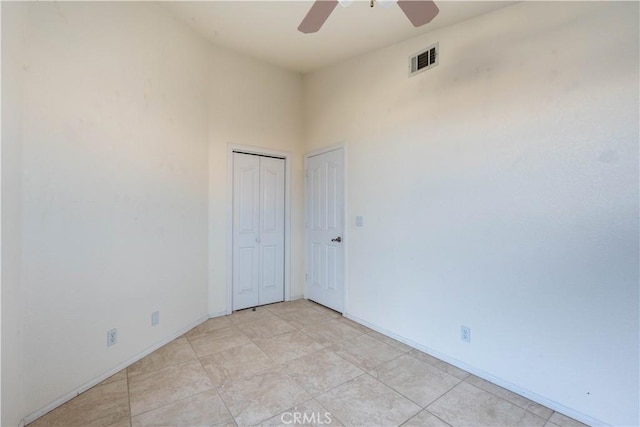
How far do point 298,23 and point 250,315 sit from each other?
3.17 meters

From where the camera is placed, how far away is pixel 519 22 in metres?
→ 2.00

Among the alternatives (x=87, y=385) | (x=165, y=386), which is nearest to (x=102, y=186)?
(x=87, y=385)

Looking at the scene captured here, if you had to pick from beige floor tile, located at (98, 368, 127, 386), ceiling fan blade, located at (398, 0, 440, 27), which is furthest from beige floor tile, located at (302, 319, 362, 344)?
ceiling fan blade, located at (398, 0, 440, 27)

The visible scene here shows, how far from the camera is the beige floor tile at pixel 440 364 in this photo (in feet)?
7.16

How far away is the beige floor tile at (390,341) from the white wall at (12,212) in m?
2.58

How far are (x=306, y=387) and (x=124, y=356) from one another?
147 cm

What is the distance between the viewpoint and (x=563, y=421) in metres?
1.71

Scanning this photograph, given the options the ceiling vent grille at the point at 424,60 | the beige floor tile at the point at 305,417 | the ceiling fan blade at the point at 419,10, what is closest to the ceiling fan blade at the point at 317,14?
the ceiling fan blade at the point at 419,10

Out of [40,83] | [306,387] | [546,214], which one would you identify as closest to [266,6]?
[40,83]

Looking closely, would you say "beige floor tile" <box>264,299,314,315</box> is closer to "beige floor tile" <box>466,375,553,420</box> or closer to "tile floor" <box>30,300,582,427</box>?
"tile floor" <box>30,300,582,427</box>

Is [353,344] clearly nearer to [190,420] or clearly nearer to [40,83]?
[190,420]

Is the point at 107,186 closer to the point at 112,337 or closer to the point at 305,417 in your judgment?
the point at 112,337

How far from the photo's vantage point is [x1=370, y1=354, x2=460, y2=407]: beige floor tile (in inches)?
76.3

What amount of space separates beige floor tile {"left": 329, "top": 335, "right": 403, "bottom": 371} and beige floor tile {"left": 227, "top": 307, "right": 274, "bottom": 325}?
108 centimetres
